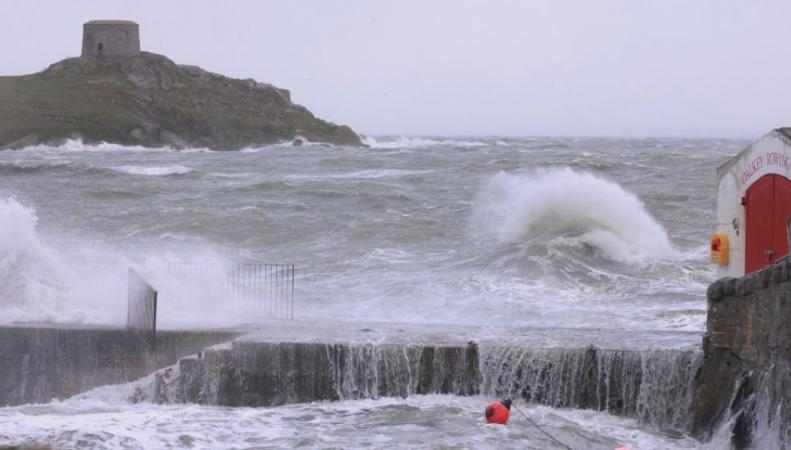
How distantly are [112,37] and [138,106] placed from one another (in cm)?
999

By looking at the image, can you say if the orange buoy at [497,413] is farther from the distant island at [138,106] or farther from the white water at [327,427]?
the distant island at [138,106]

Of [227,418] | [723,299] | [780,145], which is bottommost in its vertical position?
[227,418]

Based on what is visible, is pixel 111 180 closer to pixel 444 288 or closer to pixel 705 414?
pixel 444 288

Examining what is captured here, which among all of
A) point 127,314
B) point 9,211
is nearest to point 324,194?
point 9,211

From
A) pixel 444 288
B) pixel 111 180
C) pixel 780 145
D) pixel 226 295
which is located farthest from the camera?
pixel 111 180

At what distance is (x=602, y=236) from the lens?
62.8 ft

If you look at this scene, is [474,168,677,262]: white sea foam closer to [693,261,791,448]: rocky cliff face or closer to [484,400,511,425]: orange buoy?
[693,261,791,448]: rocky cliff face

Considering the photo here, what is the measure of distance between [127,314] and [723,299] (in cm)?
597

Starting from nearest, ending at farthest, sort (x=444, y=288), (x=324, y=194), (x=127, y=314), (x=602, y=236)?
(x=127, y=314) < (x=444, y=288) < (x=602, y=236) < (x=324, y=194)

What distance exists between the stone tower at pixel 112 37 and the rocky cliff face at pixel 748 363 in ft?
254

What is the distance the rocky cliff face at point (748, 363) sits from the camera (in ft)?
26.6

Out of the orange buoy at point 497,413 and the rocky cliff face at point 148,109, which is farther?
the rocky cliff face at point 148,109

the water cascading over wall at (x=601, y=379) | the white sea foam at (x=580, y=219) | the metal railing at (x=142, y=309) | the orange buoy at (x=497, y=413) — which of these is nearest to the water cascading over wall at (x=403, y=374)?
the water cascading over wall at (x=601, y=379)

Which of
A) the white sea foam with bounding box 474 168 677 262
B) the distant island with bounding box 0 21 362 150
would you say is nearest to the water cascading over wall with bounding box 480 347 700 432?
the white sea foam with bounding box 474 168 677 262
